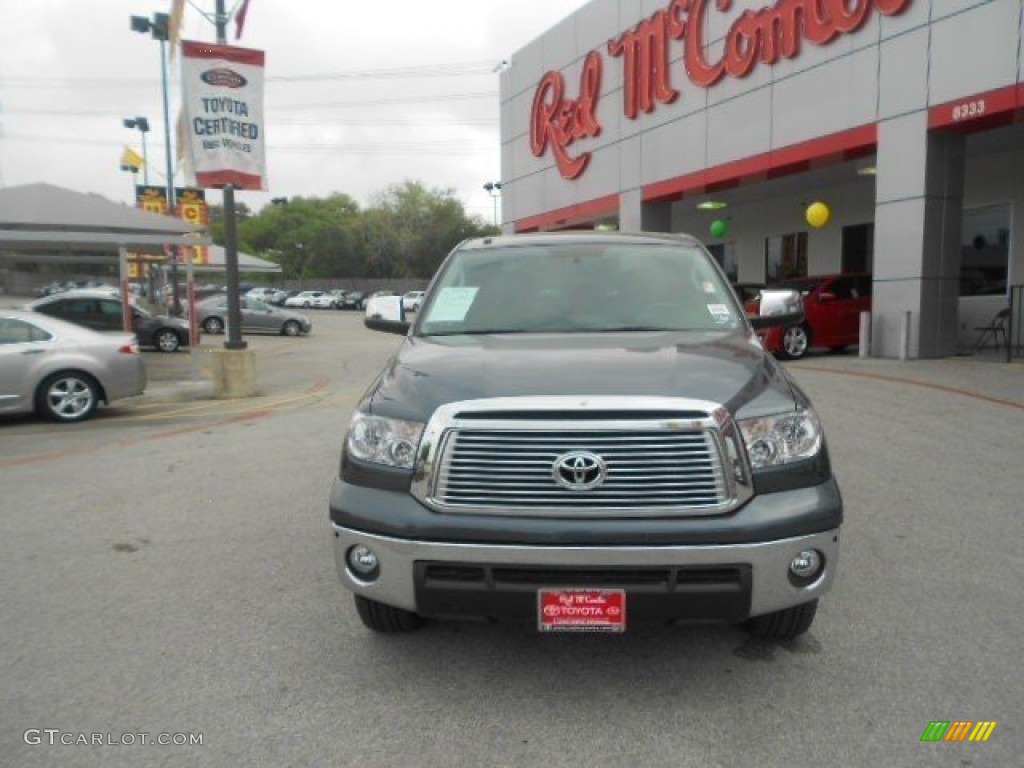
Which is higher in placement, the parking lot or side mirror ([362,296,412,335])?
side mirror ([362,296,412,335])

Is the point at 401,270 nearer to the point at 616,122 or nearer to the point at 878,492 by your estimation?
the point at 616,122

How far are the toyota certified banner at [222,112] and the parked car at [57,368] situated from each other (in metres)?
2.77

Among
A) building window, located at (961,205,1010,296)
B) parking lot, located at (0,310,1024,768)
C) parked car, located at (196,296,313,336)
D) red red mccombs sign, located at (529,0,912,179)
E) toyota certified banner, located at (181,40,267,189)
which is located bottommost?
parking lot, located at (0,310,1024,768)

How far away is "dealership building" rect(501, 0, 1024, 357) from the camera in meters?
13.2

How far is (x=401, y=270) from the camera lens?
249 feet

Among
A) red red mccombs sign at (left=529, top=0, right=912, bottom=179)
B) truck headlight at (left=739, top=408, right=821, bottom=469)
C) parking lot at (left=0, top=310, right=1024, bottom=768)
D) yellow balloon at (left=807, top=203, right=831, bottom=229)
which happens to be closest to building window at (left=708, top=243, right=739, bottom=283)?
red red mccombs sign at (left=529, top=0, right=912, bottom=179)

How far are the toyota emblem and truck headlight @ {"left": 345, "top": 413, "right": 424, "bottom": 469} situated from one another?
0.54m

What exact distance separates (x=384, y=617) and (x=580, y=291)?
1951mm

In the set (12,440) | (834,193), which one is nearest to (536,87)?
(834,193)

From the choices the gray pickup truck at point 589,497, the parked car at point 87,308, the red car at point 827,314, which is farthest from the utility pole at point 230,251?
the gray pickup truck at point 589,497

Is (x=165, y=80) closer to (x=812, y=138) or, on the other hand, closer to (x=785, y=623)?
(x=812, y=138)

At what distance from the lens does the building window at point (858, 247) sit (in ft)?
62.8

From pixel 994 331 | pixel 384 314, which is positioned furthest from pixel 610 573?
pixel 994 331

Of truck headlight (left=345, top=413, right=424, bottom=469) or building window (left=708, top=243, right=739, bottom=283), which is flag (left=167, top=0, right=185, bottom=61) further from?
building window (left=708, top=243, right=739, bottom=283)
